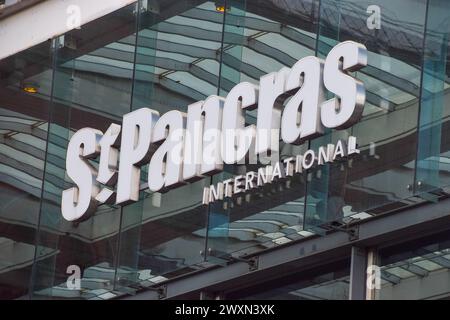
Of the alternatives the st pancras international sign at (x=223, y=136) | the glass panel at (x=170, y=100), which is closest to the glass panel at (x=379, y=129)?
the st pancras international sign at (x=223, y=136)

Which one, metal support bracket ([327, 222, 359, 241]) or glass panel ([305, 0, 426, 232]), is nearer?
glass panel ([305, 0, 426, 232])

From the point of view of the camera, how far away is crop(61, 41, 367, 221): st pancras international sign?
16.8 meters

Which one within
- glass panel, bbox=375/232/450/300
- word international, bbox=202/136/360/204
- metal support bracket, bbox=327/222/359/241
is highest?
word international, bbox=202/136/360/204

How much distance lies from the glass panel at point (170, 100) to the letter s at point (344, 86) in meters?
1.84

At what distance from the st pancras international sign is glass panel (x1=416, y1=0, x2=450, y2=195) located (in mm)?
674

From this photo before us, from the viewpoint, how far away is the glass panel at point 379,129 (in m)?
16.3

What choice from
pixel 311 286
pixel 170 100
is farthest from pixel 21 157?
pixel 311 286

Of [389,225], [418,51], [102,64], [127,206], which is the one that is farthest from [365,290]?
[102,64]

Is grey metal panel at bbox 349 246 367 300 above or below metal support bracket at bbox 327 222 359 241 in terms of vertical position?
below

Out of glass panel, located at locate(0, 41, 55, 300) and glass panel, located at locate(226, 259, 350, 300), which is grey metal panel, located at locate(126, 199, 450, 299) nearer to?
glass panel, located at locate(226, 259, 350, 300)

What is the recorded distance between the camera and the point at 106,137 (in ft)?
63.4

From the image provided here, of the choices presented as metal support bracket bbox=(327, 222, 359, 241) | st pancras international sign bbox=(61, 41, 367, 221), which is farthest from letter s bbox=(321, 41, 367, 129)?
metal support bracket bbox=(327, 222, 359, 241)

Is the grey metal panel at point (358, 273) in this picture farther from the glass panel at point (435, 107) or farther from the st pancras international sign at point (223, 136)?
the glass panel at point (435, 107)

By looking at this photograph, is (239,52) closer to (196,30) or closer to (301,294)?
(196,30)
